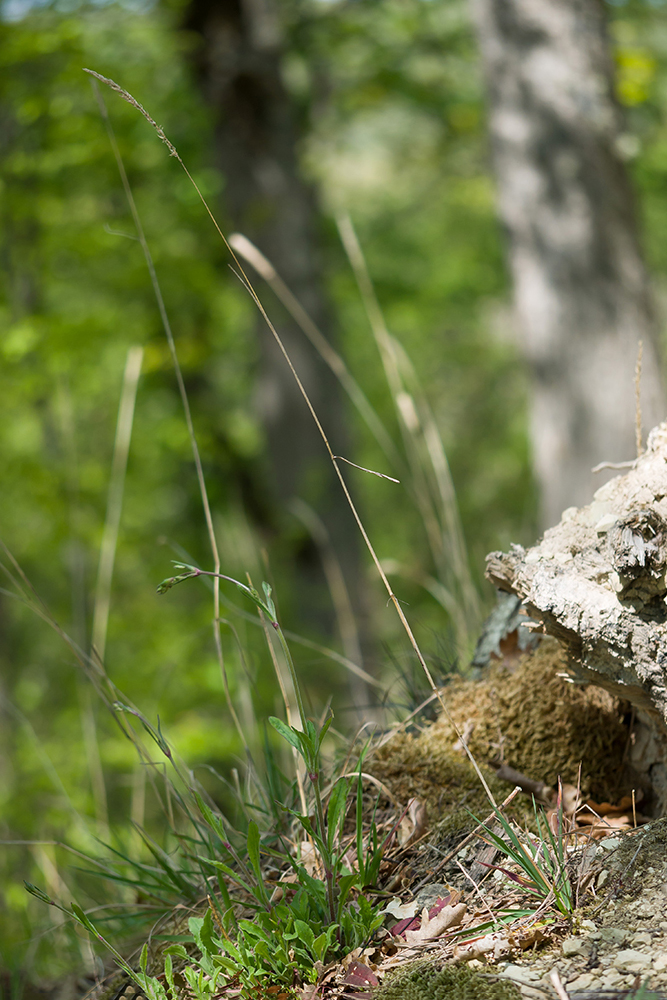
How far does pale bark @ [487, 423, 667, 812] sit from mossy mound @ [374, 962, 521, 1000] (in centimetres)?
44

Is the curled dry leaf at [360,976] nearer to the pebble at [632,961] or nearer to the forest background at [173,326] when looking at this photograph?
the pebble at [632,961]

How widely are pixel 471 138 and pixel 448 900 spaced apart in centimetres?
769

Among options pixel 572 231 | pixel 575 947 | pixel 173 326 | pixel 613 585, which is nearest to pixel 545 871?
pixel 575 947

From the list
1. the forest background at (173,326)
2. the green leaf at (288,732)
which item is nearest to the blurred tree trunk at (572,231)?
the forest background at (173,326)

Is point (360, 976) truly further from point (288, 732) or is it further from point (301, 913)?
point (288, 732)

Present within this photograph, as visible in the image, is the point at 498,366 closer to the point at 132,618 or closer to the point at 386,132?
the point at 386,132

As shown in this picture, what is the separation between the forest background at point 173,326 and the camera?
375cm

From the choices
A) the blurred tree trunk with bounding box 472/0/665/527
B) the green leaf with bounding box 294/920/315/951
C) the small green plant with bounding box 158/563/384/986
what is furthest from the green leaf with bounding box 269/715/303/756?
the blurred tree trunk with bounding box 472/0/665/527

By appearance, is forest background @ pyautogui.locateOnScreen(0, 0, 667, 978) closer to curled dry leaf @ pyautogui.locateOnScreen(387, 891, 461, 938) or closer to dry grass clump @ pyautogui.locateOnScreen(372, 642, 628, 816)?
dry grass clump @ pyautogui.locateOnScreen(372, 642, 628, 816)

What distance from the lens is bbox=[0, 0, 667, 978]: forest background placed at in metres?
3.75

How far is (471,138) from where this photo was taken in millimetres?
7441

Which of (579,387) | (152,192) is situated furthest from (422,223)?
(579,387)

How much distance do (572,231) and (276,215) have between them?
8.74ft

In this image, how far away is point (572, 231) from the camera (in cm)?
332
